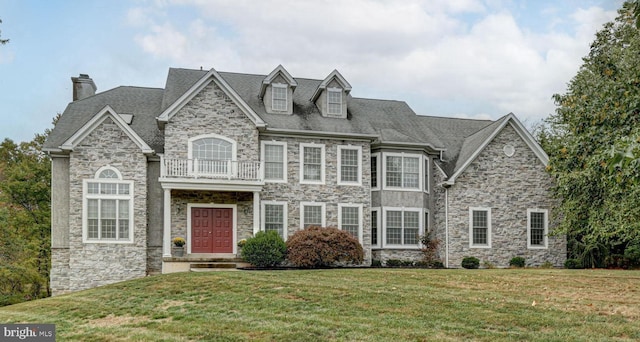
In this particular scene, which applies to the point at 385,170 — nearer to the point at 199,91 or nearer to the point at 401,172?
the point at 401,172

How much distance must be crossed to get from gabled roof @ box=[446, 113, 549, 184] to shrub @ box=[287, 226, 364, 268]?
19.6ft

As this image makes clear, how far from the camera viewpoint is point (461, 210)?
26.1 m

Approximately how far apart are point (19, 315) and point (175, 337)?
249 inches

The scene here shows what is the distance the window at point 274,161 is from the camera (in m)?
24.5

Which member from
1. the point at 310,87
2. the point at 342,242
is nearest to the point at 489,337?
the point at 342,242

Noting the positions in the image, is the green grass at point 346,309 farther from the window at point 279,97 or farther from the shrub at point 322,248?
the window at point 279,97

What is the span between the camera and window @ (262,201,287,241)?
24.4m

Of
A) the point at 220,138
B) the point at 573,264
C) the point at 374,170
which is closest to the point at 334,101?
the point at 374,170

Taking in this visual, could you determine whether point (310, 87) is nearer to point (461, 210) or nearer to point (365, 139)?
point (365, 139)

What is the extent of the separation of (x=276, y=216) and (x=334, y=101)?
582 cm

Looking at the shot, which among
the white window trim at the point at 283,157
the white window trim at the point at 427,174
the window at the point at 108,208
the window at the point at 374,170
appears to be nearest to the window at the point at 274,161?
the white window trim at the point at 283,157

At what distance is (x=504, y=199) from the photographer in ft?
87.0

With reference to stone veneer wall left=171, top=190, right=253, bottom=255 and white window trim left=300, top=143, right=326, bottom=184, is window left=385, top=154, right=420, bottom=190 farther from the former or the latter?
stone veneer wall left=171, top=190, right=253, bottom=255

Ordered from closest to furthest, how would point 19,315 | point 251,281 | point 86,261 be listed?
point 19,315 → point 251,281 → point 86,261
